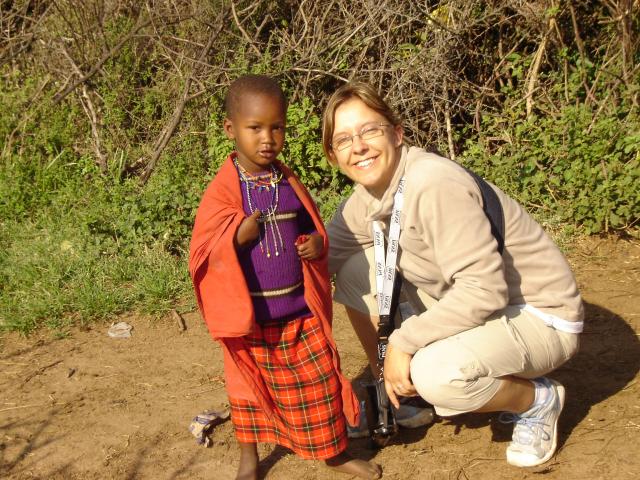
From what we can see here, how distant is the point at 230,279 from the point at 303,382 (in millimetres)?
531

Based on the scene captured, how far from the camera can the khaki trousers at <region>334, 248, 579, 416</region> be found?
260 centimetres

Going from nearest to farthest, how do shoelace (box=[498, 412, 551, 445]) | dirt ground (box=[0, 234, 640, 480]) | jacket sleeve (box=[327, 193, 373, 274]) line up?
shoelace (box=[498, 412, 551, 445]) → dirt ground (box=[0, 234, 640, 480]) → jacket sleeve (box=[327, 193, 373, 274])

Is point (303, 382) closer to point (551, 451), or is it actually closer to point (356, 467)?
point (356, 467)

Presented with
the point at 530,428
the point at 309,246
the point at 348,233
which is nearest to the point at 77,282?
the point at 348,233

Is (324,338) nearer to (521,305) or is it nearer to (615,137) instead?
(521,305)

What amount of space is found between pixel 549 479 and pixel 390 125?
144 cm

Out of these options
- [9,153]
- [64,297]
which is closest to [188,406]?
[64,297]

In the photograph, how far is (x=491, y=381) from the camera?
2.65 metres

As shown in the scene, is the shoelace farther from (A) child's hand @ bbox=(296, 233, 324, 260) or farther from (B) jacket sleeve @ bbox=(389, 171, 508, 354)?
(A) child's hand @ bbox=(296, 233, 324, 260)

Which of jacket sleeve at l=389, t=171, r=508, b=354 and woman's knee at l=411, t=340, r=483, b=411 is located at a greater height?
jacket sleeve at l=389, t=171, r=508, b=354

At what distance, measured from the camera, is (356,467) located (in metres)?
2.87

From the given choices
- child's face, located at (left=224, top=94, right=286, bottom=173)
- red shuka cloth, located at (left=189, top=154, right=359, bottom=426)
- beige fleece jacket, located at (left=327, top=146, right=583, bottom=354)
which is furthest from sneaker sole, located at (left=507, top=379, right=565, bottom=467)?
child's face, located at (left=224, top=94, right=286, bottom=173)

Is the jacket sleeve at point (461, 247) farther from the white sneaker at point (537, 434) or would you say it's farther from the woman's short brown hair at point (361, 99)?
the white sneaker at point (537, 434)

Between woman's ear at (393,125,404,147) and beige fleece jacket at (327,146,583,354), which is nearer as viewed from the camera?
beige fleece jacket at (327,146,583,354)
